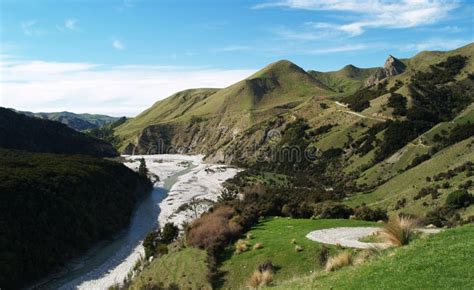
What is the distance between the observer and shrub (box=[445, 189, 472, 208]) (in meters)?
35.0

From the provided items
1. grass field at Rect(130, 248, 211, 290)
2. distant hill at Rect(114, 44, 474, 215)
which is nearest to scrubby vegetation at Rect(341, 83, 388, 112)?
distant hill at Rect(114, 44, 474, 215)

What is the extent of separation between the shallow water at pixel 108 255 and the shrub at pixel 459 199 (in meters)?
29.9

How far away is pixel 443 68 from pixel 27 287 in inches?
3775

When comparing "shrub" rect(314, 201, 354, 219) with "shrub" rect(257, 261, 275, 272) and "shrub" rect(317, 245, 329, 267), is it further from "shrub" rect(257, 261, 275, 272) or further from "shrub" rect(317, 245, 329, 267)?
"shrub" rect(257, 261, 275, 272)

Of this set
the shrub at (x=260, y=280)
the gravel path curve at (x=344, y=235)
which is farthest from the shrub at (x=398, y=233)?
the gravel path curve at (x=344, y=235)

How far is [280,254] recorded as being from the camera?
79.8ft

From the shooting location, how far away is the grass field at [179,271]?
84.4 ft

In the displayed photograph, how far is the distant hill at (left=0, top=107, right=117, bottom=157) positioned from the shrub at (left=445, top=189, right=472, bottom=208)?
320 ft

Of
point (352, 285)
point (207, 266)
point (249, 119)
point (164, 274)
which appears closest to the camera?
point (352, 285)

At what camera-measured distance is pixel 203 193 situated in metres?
81.7

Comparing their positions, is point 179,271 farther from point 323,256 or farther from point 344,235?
point 344,235

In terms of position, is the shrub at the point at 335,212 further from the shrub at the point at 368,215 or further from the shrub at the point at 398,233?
the shrub at the point at 398,233

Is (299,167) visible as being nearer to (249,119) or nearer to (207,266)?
(207,266)

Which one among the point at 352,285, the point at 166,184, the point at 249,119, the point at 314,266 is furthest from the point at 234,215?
the point at 249,119
